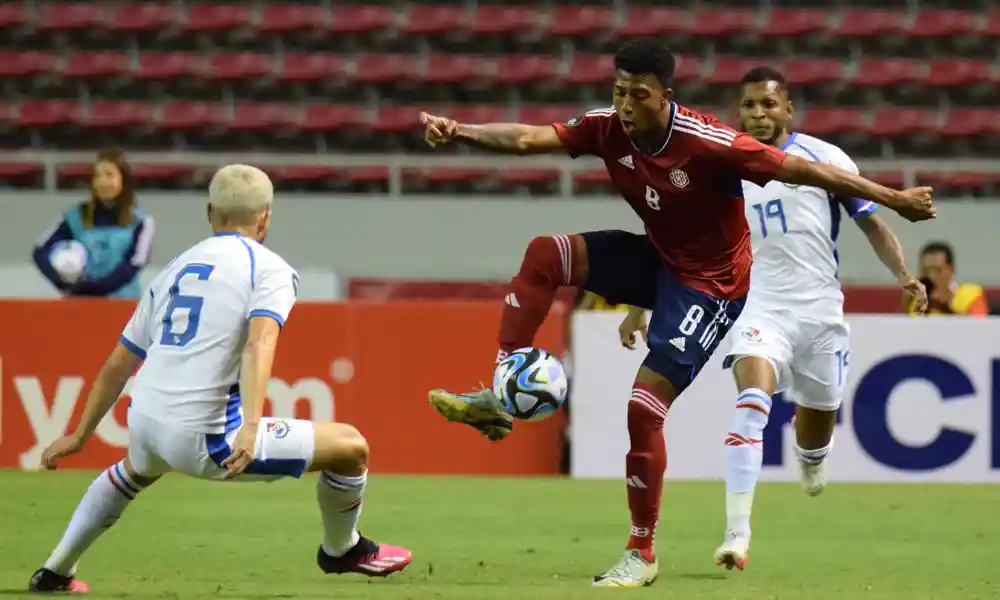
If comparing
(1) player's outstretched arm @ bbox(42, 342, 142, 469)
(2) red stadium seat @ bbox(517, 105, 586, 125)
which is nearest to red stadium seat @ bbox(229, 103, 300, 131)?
(2) red stadium seat @ bbox(517, 105, 586, 125)

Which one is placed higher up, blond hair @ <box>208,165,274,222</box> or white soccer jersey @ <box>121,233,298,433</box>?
blond hair @ <box>208,165,274,222</box>

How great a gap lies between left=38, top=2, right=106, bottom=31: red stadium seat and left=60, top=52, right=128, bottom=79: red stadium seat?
343mm

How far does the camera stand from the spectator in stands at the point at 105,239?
→ 448 inches

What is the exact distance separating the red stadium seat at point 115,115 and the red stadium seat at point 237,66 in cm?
79

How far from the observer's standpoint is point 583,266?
248 inches

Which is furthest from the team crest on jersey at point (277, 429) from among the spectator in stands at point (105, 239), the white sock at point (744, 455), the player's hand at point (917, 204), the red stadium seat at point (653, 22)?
the red stadium seat at point (653, 22)

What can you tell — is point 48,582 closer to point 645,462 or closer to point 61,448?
point 61,448

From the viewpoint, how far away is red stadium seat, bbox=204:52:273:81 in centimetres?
1734

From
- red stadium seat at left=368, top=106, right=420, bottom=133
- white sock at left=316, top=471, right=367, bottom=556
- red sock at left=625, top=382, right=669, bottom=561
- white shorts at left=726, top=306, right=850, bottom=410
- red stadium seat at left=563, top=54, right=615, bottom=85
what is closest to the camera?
white sock at left=316, top=471, right=367, bottom=556

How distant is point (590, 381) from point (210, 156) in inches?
245

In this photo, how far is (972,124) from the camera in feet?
56.3

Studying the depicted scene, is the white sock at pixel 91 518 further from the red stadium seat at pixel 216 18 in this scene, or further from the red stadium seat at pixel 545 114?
the red stadium seat at pixel 216 18

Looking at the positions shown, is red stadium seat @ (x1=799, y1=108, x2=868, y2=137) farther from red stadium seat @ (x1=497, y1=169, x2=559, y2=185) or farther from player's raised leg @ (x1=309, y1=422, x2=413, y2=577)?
player's raised leg @ (x1=309, y1=422, x2=413, y2=577)

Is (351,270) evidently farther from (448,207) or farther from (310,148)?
(310,148)
